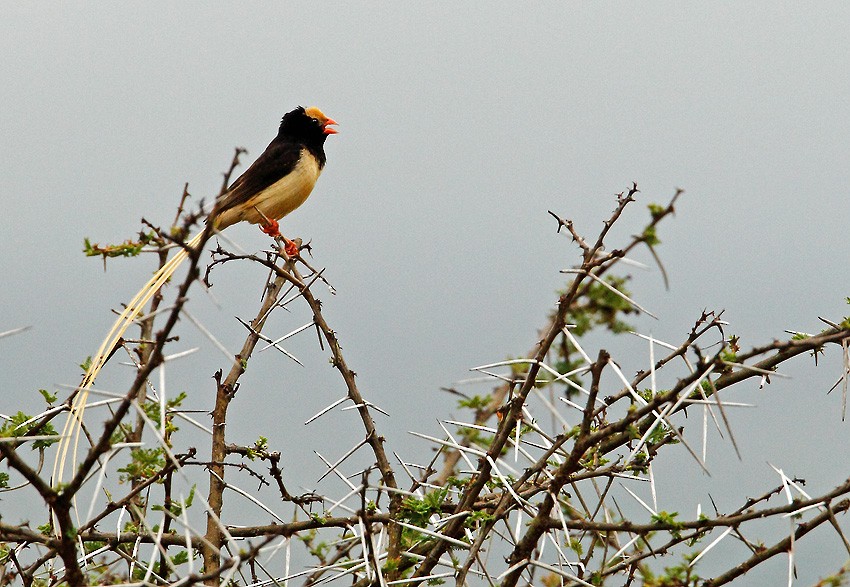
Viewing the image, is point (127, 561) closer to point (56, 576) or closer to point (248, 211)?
point (56, 576)

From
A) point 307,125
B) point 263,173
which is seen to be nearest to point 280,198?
point 263,173

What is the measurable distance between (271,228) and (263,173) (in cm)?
44

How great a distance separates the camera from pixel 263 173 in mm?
7160

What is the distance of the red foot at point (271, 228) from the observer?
6877 millimetres

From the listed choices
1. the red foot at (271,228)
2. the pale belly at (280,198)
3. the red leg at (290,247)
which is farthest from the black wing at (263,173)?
the red leg at (290,247)

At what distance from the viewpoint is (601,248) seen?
3072mm

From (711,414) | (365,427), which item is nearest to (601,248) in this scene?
(711,414)

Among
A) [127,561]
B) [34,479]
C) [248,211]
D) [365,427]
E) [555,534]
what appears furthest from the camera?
[248,211]

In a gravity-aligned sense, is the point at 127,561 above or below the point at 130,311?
below

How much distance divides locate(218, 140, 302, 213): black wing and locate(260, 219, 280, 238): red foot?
0.90ft

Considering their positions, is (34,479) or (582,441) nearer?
(34,479)

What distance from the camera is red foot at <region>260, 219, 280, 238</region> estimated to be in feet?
22.6

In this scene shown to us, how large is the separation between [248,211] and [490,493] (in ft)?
12.6

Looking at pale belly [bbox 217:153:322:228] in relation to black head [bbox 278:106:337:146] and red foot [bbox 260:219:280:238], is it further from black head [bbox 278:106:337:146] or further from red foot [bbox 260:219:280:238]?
black head [bbox 278:106:337:146]
